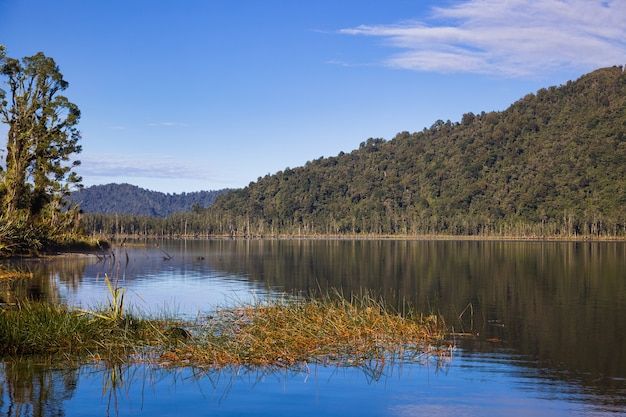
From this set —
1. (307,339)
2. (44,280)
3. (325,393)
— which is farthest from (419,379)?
(44,280)

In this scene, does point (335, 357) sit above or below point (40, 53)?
below

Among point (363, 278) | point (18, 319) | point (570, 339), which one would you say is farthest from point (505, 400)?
point (363, 278)

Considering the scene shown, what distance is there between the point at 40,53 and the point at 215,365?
5301 cm

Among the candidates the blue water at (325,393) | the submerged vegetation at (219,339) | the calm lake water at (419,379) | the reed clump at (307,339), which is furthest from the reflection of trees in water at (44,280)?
the blue water at (325,393)

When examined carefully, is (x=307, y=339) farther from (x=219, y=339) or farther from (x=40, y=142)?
(x=40, y=142)

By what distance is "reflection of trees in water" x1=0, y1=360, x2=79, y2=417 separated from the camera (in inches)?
554

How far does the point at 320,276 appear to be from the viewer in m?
56.3

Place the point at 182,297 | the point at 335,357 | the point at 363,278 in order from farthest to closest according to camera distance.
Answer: the point at 363,278
the point at 182,297
the point at 335,357

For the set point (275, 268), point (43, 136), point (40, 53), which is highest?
point (40, 53)

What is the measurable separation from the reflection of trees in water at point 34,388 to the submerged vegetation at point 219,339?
1499 millimetres

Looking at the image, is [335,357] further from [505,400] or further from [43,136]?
[43,136]

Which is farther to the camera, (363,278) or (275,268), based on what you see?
(275,268)

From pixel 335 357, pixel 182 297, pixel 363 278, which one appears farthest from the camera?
pixel 363 278

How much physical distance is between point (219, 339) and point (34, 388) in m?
6.27
